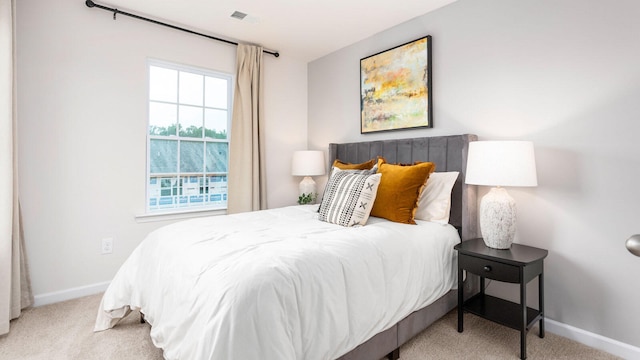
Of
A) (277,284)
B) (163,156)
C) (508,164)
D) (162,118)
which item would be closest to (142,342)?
(277,284)

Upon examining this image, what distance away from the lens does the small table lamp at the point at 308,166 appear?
12.2 ft

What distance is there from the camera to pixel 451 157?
→ 2539 mm

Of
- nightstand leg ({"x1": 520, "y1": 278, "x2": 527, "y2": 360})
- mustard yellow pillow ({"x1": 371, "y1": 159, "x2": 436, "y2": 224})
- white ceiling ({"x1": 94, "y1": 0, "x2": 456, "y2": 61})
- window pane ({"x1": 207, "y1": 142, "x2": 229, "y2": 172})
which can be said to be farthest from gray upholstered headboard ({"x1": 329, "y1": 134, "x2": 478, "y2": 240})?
window pane ({"x1": 207, "y1": 142, "x2": 229, "y2": 172})

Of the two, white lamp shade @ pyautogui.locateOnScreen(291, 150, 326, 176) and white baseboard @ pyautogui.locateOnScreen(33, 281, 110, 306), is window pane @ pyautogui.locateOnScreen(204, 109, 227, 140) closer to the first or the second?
white lamp shade @ pyautogui.locateOnScreen(291, 150, 326, 176)

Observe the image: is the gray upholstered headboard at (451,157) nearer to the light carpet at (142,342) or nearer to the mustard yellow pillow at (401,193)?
the mustard yellow pillow at (401,193)

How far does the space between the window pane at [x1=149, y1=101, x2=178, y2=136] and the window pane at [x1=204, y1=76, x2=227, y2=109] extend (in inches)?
15.2

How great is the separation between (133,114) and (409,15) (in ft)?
9.06

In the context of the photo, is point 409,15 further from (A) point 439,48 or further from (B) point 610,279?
(B) point 610,279

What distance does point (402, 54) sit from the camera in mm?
2994

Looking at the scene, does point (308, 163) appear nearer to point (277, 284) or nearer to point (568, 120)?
point (568, 120)

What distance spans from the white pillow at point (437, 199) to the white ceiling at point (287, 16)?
1.52 m

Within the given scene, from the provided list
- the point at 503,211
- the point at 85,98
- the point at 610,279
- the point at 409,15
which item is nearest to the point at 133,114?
the point at 85,98

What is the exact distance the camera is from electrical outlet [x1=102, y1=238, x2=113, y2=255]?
2.81m

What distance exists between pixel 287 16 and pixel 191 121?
A: 148cm
